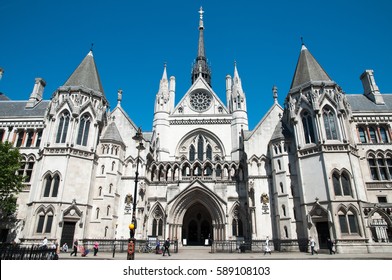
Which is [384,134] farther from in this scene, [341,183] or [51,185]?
[51,185]

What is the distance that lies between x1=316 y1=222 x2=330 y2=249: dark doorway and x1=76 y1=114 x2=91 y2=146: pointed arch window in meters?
23.0

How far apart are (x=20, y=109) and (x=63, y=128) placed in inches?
423

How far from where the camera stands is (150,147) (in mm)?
30969

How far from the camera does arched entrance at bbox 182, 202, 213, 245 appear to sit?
108ft

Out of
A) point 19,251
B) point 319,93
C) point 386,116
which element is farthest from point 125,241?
point 386,116

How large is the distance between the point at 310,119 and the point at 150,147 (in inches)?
697

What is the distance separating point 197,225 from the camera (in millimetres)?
33250

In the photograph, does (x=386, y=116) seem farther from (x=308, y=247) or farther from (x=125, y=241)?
(x=125, y=241)

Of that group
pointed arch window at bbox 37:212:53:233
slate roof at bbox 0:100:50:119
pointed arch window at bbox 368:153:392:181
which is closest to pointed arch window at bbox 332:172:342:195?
pointed arch window at bbox 368:153:392:181

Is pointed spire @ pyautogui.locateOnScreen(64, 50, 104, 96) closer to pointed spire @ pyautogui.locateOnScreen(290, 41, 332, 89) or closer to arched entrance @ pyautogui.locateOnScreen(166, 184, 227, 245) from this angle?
arched entrance @ pyautogui.locateOnScreen(166, 184, 227, 245)

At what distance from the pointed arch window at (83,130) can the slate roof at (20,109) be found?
267 inches

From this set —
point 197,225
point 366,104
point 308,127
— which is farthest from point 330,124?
point 197,225
